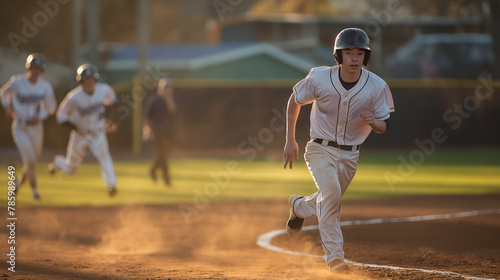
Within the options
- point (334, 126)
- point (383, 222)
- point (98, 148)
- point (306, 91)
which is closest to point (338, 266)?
point (334, 126)

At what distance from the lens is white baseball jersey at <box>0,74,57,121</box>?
1324 centimetres

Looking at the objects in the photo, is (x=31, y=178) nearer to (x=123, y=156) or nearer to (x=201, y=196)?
(x=201, y=196)

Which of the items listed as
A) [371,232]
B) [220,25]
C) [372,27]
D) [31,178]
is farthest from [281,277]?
[220,25]

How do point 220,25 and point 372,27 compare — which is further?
point 220,25

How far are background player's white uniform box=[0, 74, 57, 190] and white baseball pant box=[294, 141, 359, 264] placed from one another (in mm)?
7273

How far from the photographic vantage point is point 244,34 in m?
49.2

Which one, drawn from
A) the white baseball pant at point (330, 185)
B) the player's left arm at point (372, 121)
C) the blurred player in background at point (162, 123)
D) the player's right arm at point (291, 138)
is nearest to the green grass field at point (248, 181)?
the blurred player in background at point (162, 123)

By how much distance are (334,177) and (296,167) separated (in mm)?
16104

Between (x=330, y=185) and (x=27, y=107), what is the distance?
7740 mm

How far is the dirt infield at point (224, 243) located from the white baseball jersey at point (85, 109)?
1.42m

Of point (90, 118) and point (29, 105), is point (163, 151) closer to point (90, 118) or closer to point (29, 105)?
point (90, 118)

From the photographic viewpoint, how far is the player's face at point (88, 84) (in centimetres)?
1291

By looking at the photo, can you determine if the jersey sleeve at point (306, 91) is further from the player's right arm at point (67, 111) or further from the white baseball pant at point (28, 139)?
the white baseball pant at point (28, 139)

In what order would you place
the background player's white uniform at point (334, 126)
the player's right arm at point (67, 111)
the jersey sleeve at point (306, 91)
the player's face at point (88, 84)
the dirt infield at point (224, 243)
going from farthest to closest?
the player's right arm at point (67, 111)
the player's face at point (88, 84)
the dirt infield at point (224, 243)
the jersey sleeve at point (306, 91)
the background player's white uniform at point (334, 126)
